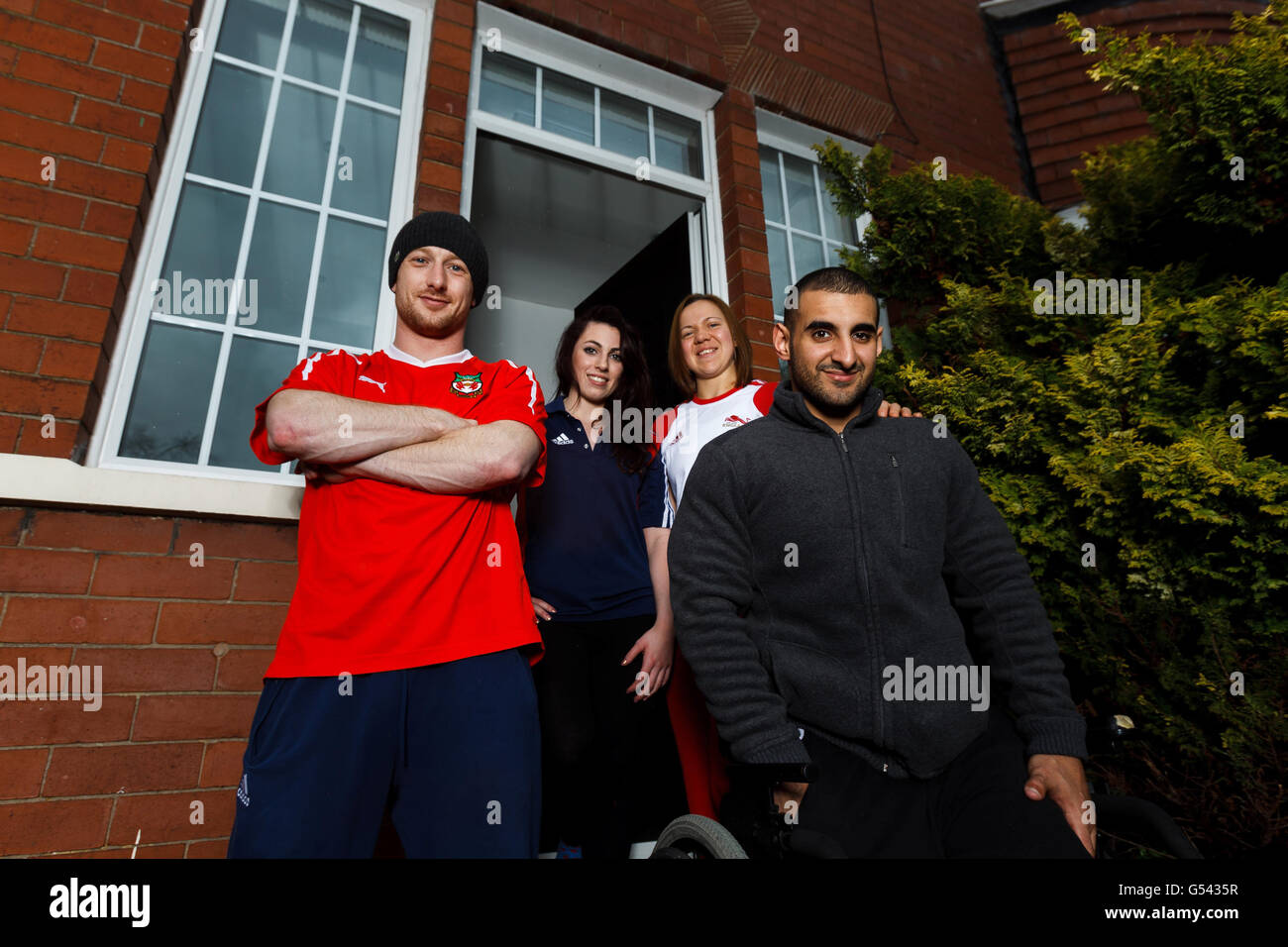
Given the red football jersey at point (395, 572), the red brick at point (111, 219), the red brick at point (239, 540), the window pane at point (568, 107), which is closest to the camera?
the red football jersey at point (395, 572)

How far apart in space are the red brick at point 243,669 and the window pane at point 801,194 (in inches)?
136

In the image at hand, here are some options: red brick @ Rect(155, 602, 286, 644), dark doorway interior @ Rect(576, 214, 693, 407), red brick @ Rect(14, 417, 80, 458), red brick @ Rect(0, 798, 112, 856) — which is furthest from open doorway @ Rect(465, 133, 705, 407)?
red brick @ Rect(0, 798, 112, 856)

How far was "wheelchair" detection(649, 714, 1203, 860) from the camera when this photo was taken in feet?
3.70

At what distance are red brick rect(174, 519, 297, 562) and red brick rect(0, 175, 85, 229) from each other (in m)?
1.06

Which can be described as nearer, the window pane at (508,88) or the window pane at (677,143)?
the window pane at (508,88)

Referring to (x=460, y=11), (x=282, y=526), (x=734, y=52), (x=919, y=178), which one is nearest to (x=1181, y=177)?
(x=919, y=178)

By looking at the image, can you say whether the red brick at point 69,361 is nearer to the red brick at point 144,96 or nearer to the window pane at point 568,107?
the red brick at point 144,96

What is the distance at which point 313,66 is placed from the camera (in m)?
2.81

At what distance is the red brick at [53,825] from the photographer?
66.8 inches

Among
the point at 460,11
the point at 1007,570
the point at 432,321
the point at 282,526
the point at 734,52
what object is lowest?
the point at 1007,570

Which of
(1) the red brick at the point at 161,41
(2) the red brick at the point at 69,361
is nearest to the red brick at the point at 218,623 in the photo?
(2) the red brick at the point at 69,361

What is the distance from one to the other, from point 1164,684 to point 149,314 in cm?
339

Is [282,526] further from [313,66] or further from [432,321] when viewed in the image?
[313,66]

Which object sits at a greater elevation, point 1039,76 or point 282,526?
point 1039,76
